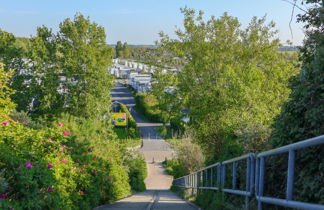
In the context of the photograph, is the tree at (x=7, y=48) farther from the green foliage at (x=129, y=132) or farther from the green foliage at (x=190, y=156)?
the green foliage at (x=129, y=132)

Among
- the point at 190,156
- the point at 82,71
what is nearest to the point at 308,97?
the point at 190,156

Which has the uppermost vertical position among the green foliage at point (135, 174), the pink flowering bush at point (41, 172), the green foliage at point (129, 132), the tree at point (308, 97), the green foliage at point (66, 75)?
the green foliage at point (66, 75)

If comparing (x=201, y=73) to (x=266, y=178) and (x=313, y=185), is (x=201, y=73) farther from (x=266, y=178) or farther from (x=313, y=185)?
(x=313, y=185)

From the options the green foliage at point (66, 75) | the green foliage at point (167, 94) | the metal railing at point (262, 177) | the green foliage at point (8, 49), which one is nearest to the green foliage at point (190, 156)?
the green foliage at point (167, 94)

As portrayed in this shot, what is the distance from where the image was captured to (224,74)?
17.4 meters

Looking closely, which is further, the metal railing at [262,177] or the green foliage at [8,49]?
the green foliage at [8,49]

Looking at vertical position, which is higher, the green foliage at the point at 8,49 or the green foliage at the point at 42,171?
the green foliage at the point at 8,49

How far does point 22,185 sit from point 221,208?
13.7 feet

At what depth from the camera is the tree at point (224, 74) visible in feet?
55.8

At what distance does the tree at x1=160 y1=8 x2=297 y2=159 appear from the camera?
17.0 m

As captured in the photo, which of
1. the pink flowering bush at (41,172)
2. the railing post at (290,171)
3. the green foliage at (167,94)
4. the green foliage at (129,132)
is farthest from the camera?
the green foliage at (129,132)

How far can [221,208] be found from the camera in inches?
326

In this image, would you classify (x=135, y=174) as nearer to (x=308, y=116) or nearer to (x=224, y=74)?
(x=224, y=74)

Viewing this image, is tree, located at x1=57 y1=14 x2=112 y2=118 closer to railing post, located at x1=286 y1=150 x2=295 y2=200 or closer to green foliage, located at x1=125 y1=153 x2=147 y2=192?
green foliage, located at x1=125 y1=153 x2=147 y2=192
